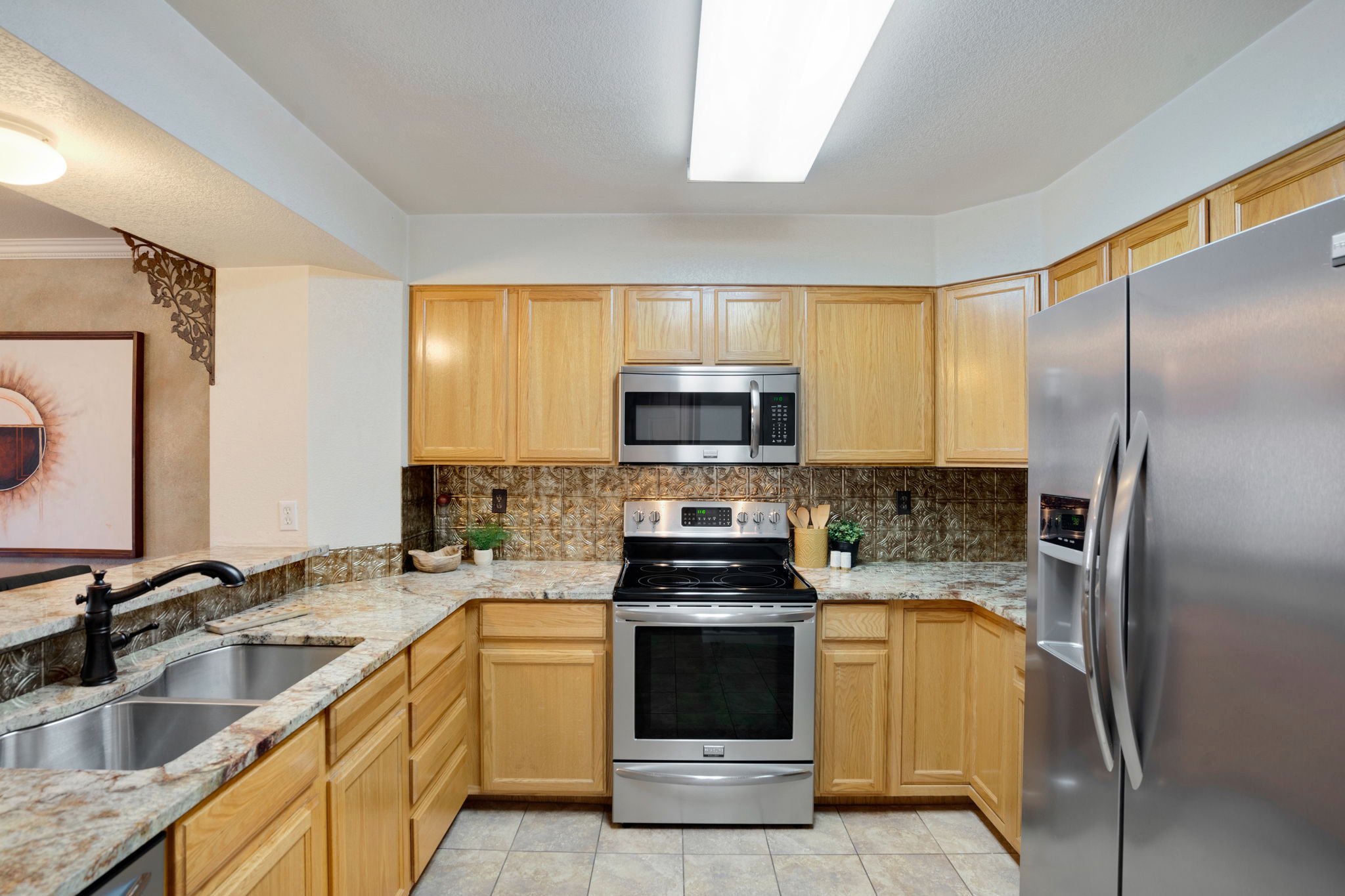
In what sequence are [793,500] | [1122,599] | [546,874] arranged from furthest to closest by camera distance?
[793,500]
[546,874]
[1122,599]

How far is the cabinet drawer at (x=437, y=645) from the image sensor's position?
6.45ft

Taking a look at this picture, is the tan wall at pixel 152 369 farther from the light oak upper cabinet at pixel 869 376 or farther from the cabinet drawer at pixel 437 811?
the light oak upper cabinet at pixel 869 376

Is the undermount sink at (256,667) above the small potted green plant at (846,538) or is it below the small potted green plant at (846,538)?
below

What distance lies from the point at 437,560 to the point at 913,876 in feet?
6.81

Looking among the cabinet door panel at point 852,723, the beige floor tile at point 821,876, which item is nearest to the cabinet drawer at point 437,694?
the beige floor tile at point 821,876

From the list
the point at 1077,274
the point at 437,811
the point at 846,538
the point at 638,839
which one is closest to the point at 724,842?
the point at 638,839

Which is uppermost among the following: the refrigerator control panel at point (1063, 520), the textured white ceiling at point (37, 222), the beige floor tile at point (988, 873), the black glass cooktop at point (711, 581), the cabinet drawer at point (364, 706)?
the textured white ceiling at point (37, 222)

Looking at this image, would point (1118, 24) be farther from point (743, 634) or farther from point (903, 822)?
point (903, 822)

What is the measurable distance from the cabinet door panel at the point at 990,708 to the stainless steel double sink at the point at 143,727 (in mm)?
2203

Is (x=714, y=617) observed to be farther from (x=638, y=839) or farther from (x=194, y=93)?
(x=194, y=93)

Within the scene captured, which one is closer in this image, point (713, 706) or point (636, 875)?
point (636, 875)

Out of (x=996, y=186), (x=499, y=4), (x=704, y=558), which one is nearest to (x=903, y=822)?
(x=704, y=558)

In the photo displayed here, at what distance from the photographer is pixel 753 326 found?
109 inches

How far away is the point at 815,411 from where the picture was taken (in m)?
2.74
